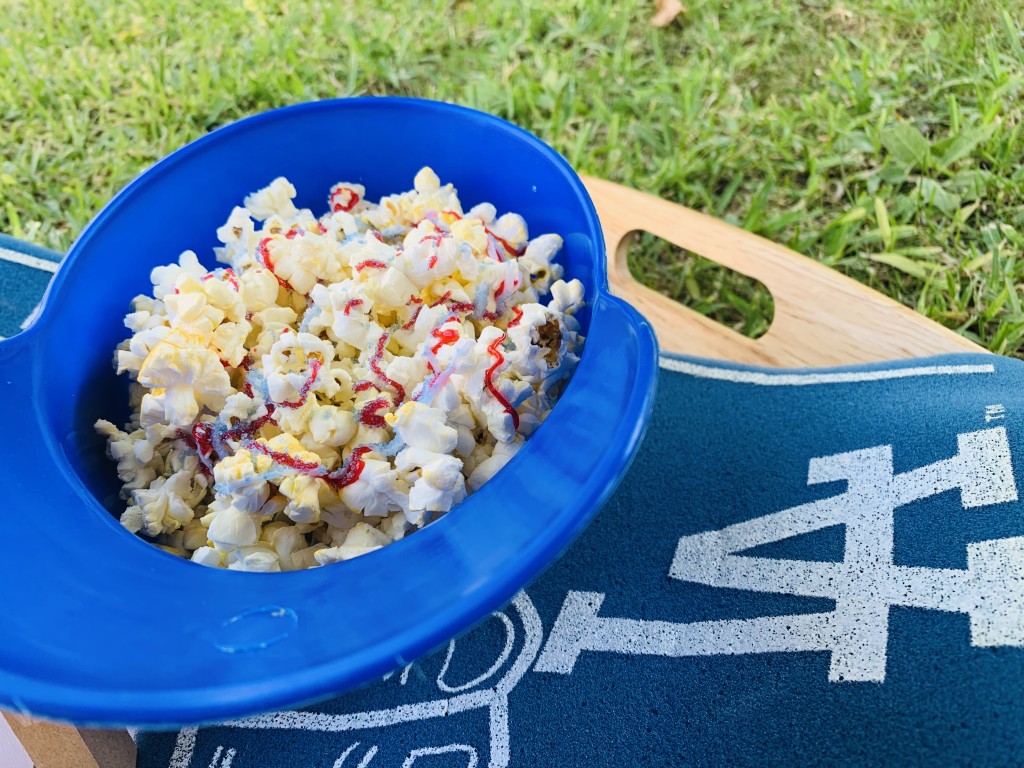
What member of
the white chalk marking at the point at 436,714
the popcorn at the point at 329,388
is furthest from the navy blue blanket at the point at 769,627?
the popcorn at the point at 329,388

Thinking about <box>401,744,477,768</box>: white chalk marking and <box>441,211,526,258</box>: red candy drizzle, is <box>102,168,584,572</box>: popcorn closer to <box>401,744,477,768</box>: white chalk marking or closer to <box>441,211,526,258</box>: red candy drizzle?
<box>441,211,526,258</box>: red candy drizzle

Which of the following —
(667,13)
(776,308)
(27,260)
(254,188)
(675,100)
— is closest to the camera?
(254,188)

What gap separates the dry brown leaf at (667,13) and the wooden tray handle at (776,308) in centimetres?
53

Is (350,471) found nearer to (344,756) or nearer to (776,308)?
(344,756)

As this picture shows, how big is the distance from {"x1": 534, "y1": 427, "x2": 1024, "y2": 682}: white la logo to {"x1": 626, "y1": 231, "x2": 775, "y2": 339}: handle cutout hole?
294 millimetres

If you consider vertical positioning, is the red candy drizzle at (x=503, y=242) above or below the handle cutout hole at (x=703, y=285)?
above

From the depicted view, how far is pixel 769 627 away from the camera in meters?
0.63

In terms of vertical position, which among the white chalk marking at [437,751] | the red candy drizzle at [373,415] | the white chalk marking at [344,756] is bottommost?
the white chalk marking at [344,756]

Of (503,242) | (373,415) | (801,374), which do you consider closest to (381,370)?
(373,415)

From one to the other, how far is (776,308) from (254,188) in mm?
478

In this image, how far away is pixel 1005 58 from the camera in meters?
1.18

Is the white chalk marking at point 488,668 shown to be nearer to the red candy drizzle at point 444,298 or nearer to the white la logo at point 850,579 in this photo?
the white la logo at point 850,579

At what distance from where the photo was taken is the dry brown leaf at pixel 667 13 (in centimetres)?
135

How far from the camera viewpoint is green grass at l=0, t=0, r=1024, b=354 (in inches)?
40.8
